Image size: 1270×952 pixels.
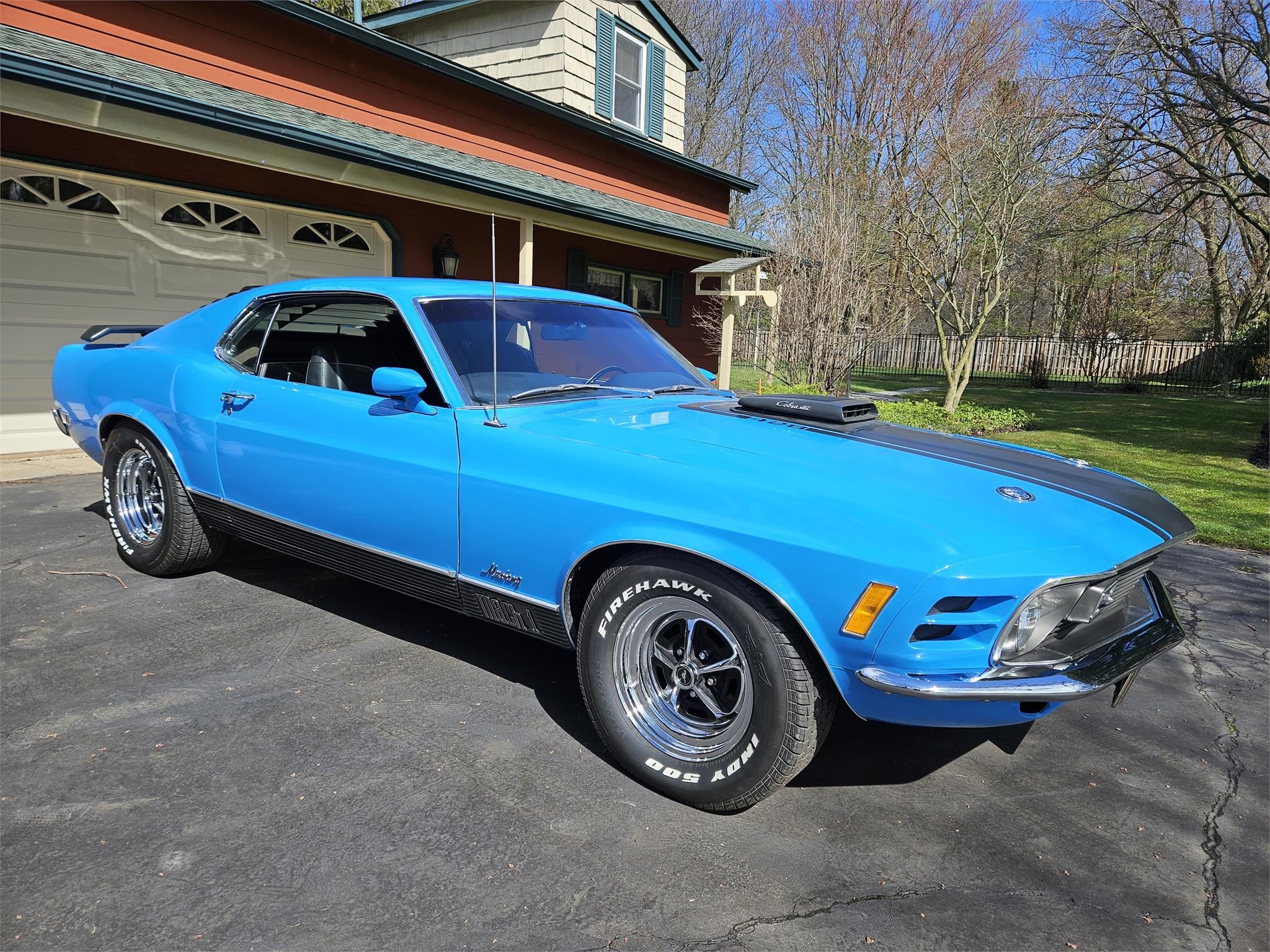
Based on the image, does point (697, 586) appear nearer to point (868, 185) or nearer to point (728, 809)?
point (728, 809)

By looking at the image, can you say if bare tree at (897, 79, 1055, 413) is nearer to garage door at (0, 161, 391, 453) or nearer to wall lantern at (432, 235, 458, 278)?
wall lantern at (432, 235, 458, 278)

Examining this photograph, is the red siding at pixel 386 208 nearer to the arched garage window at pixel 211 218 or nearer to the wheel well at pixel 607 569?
the arched garage window at pixel 211 218

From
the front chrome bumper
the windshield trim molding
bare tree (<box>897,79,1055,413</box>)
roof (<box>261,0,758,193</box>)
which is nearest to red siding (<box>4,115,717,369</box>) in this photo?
roof (<box>261,0,758,193</box>)

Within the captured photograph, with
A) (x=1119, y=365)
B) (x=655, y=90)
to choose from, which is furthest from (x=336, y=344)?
(x=1119, y=365)

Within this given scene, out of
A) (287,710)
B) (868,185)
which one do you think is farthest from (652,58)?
(287,710)

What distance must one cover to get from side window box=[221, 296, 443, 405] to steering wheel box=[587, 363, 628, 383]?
757 millimetres

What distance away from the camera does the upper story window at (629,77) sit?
14.2 metres

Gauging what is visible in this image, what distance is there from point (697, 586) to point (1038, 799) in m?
1.43

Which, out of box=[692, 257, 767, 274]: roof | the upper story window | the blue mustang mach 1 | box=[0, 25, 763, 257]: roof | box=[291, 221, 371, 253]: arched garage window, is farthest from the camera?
the upper story window

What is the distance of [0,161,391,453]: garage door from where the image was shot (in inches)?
294

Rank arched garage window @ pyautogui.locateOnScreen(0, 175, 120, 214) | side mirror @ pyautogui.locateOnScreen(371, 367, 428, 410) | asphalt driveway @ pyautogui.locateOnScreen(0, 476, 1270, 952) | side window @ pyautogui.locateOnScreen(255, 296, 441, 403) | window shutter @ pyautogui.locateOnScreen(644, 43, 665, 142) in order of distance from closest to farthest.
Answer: asphalt driveway @ pyautogui.locateOnScreen(0, 476, 1270, 952) < side mirror @ pyautogui.locateOnScreen(371, 367, 428, 410) < side window @ pyautogui.locateOnScreen(255, 296, 441, 403) < arched garage window @ pyautogui.locateOnScreen(0, 175, 120, 214) < window shutter @ pyautogui.locateOnScreen(644, 43, 665, 142)

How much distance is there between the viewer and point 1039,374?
81.8ft

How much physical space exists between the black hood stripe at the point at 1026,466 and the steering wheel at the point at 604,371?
0.48 m

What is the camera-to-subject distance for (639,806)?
8.23 feet
